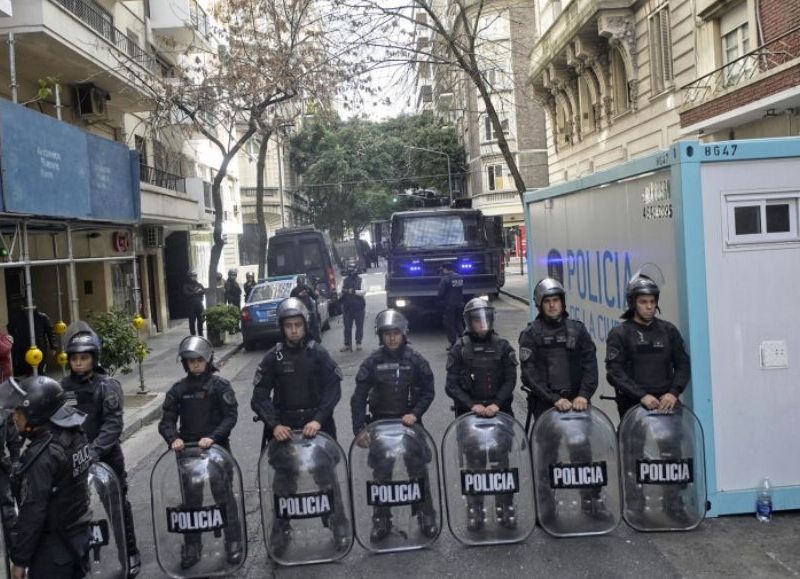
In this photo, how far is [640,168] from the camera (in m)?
6.16

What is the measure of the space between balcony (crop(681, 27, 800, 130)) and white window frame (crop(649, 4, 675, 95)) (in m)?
1.94

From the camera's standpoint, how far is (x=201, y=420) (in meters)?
5.33

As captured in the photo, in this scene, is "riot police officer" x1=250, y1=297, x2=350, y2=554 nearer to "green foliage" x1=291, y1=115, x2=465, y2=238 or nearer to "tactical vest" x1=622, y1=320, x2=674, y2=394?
"tactical vest" x1=622, y1=320, x2=674, y2=394

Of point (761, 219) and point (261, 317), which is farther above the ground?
point (761, 219)

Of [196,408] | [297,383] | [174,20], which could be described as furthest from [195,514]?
[174,20]

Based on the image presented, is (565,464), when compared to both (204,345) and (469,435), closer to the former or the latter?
(469,435)

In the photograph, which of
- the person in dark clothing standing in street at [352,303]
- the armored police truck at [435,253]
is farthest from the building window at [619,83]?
the person in dark clothing standing in street at [352,303]

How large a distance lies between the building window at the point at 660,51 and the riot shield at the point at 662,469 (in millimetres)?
16910

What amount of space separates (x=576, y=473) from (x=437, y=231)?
13.1 m

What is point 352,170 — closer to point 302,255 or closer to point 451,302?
point 302,255

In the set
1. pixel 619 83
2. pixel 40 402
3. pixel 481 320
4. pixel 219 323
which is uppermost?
pixel 619 83

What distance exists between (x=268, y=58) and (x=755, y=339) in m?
16.0

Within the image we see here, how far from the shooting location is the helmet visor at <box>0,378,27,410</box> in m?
3.89

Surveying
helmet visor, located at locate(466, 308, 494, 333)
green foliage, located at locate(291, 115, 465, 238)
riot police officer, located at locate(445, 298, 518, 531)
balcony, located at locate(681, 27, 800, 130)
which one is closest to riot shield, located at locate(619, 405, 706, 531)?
riot police officer, located at locate(445, 298, 518, 531)
